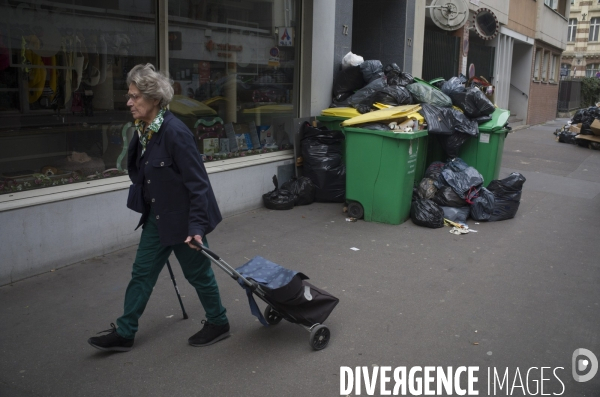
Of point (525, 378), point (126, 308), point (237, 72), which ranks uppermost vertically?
point (237, 72)

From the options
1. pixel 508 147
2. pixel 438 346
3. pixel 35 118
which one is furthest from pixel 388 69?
pixel 508 147

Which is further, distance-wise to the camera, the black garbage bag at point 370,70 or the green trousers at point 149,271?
the black garbage bag at point 370,70

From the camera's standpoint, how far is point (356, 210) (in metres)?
7.31

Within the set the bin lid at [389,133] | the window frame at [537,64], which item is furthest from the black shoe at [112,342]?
the window frame at [537,64]

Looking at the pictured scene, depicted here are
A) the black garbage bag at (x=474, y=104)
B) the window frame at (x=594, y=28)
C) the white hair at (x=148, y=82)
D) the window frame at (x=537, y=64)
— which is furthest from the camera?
the window frame at (x=594, y=28)

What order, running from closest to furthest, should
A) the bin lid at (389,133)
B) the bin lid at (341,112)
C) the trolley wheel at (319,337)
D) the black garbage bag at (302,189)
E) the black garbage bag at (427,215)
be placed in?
1. the trolley wheel at (319,337)
2. the bin lid at (389,133)
3. the black garbage bag at (427,215)
4. the black garbage bag at (302,189)
5. the bin lid at (341,112)

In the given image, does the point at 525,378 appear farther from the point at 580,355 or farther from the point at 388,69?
the point at 388,69

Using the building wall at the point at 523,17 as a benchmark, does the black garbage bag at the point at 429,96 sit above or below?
below

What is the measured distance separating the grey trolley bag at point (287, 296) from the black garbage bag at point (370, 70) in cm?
514

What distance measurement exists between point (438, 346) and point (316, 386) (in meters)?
1.00

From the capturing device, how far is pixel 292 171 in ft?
27.2

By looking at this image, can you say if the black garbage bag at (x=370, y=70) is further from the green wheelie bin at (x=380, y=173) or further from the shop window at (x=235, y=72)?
the green wheelie bin at (x=380, y=173)

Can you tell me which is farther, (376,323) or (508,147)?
(508,147)

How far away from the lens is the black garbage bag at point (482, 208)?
737 centimetres
